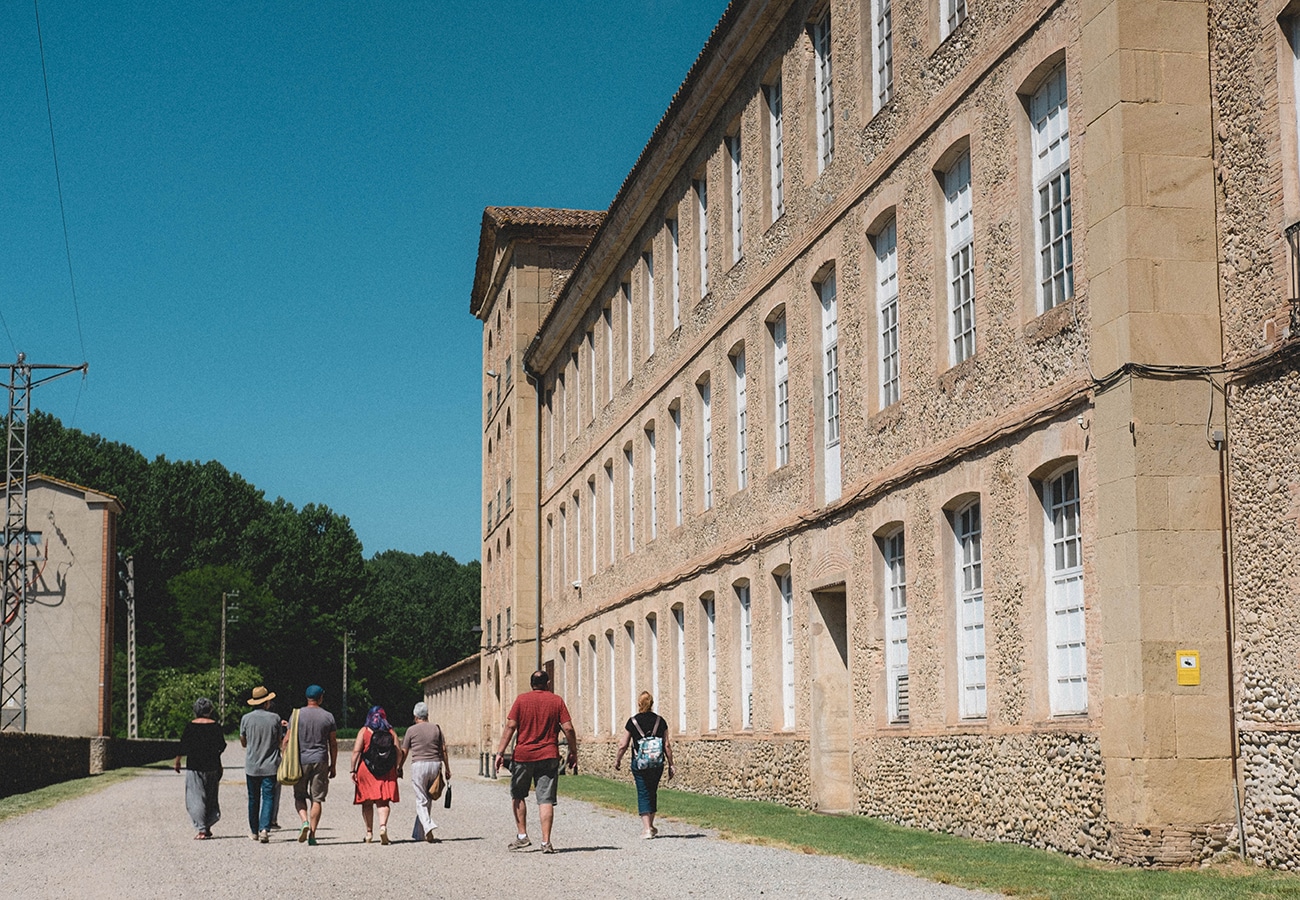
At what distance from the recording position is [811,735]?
22.1 metres

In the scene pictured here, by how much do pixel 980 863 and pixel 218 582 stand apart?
2810 inches

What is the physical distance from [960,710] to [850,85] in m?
8.09

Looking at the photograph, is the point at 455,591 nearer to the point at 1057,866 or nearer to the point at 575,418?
the point at 575,418

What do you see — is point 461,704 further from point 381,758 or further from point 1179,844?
point 1179,844

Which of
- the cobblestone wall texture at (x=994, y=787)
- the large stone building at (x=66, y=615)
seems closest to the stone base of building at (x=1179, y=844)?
the cobblestone wall texture at (x=994, y=787)

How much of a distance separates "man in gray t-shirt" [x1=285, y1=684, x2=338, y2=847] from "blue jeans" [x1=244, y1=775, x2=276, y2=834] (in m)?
0.34

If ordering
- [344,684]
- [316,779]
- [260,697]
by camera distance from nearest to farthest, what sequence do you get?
1. [316,779]
2. [260,697]
3. [344,684]

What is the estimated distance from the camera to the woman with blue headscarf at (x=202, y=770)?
18.2 metres

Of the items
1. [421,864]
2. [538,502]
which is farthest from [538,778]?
[538,502]

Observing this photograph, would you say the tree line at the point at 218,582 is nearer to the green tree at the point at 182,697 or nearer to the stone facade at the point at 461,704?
the green tree at the point at 182,697

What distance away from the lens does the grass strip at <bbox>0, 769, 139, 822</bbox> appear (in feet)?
82.0

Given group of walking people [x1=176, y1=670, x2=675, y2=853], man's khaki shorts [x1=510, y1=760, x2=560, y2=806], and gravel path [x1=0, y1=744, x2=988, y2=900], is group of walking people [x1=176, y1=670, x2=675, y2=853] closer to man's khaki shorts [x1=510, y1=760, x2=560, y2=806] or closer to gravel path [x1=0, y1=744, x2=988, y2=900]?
man's khaki shorts [x1=510, y1=760, x2=560, y2=806]

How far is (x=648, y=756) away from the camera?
17.7m

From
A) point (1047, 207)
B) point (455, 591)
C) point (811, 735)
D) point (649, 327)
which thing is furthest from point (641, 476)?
point (455, 591)
